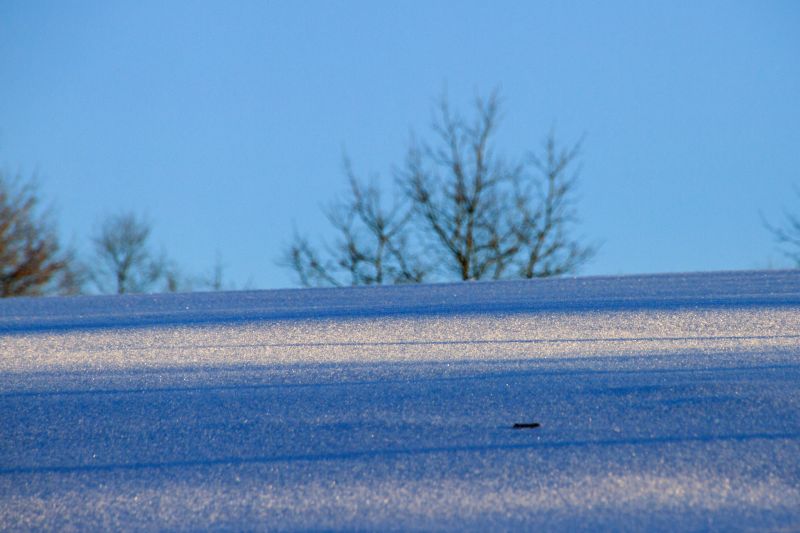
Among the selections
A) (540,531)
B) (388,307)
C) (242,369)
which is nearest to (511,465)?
(540,531)

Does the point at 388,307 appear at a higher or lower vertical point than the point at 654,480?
higher

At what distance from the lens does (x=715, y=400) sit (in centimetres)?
370

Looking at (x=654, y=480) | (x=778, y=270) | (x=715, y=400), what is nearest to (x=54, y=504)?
(x=654, y=480)

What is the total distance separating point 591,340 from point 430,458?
1834 millimetres

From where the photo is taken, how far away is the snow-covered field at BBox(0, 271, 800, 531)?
2.98 m

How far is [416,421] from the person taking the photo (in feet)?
12.0

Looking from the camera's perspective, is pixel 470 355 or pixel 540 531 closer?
pixel 540 531

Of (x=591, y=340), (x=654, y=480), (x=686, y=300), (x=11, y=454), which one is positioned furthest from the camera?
(x=686, y=300)

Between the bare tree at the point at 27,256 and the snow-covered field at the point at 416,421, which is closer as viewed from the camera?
the snow-covered field at the point at 416,421

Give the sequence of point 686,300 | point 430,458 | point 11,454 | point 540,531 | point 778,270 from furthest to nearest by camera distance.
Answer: point 778,270, point 686,300, point 11,454, point 430,458, point 540,531

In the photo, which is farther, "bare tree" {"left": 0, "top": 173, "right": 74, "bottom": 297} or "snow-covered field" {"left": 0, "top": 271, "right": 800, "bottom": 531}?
"bare tree" {"left": 0, "top": 173, "right": 74, "bottom": 297}

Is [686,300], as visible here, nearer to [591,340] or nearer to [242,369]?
[591,340]

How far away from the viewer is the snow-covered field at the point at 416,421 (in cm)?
298

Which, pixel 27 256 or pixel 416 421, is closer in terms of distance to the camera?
pixel 416 421
